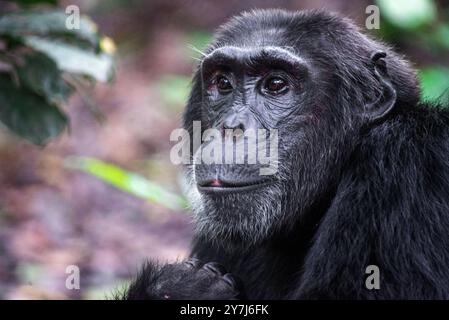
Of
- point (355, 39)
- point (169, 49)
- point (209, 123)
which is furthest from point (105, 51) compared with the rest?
point (169, 49)

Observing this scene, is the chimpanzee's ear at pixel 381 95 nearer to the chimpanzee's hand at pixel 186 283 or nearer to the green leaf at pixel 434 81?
the chimpanzee's hand at pixel 186 283

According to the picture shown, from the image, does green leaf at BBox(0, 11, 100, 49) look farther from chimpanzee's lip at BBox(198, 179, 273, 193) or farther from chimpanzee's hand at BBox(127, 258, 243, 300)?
chimpanzee's hand at BBox(127, 258, 243, 300)

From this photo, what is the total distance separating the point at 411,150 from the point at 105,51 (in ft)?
10.8

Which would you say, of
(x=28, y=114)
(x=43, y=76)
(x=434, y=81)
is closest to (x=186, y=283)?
(x=28, y=114)

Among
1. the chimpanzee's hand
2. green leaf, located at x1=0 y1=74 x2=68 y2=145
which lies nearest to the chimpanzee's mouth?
the chimpanzee's hand

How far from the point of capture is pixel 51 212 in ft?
31.7

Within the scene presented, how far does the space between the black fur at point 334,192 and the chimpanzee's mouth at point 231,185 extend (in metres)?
0.05

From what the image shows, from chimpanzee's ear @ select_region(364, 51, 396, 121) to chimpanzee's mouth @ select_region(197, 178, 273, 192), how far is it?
871 millimetres

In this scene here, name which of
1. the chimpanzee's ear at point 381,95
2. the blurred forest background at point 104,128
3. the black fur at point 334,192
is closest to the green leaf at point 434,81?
the blurred forest background at point 104,128

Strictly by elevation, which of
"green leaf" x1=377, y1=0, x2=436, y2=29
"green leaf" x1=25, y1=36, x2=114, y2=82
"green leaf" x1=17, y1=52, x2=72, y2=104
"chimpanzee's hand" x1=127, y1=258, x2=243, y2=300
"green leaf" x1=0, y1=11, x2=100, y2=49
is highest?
"green leaf" x1=377, y1=0, x2=436, y2=29

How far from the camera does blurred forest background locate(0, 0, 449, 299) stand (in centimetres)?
675

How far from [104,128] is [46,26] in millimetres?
5516

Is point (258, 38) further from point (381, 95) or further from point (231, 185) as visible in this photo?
point (231, 185)
